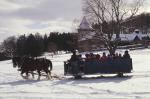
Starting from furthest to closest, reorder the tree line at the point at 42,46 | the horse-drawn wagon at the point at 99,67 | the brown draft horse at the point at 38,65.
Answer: the tree line at the point at 42,46, the brown draft horse at the point at 38,65, the horse-drawn wagon at the point at 99,67

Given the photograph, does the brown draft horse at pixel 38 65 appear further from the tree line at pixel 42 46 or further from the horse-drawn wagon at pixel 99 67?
the tree line at pixel 42 46

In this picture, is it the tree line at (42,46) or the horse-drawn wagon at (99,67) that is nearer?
the horse-drawn wagon at (99,67)

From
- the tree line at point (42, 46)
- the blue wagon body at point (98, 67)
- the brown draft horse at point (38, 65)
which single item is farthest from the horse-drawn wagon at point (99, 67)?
the tree line at point (42, 46)

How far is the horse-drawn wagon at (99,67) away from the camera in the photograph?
22.0 m

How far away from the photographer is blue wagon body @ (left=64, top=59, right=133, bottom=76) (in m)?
22.1

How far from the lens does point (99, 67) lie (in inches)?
887

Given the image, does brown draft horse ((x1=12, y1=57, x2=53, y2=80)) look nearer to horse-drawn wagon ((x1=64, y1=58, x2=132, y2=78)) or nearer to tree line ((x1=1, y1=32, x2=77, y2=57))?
horse-drawn wagon ((x1=64, y1=58, x2=132, y2=78))

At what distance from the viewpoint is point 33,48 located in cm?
12456

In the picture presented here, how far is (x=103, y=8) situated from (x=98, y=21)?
1.89 m

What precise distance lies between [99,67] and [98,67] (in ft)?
0.18

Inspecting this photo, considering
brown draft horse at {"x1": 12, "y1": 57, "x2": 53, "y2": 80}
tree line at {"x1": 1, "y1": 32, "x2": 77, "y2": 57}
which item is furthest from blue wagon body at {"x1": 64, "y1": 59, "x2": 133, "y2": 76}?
tree line at {"x1": 1, "y1": 32, "x2": 77, "y2": 57}

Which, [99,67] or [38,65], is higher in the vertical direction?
[38,65]

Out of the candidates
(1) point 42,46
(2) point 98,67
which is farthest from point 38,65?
(1) point 42,46

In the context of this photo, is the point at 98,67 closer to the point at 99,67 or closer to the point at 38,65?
the point at 99,67
